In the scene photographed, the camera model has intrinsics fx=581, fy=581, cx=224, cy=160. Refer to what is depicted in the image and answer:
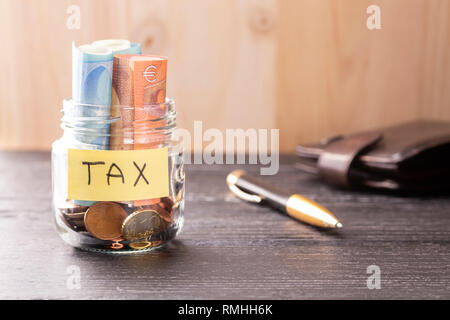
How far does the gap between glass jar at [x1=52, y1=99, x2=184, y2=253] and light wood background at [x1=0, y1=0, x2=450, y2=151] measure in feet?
2.09

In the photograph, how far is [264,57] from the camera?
1.27 meters

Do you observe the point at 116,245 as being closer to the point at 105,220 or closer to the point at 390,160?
the point at 105,220

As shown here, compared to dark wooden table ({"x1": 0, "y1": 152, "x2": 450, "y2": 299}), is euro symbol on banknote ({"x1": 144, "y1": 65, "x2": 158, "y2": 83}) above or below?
above

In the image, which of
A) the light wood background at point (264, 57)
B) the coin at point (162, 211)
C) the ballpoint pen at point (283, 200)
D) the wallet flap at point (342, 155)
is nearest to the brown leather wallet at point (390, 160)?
the wallet flap at point (342, 155)

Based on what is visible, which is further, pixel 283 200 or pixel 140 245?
pixel 283 200

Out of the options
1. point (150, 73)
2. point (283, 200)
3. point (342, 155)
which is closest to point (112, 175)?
point (150, 73)

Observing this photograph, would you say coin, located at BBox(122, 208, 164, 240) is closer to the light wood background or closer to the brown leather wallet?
the brown leather wallet

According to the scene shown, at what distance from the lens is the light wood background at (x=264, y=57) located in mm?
1255

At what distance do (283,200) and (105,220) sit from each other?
291mm

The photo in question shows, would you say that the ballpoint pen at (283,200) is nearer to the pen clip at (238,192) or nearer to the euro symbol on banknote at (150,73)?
the pen clip at (238,192)

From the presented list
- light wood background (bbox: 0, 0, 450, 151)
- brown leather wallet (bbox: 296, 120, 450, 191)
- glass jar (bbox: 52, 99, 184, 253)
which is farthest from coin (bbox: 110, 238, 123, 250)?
light wood background (bbox: 0, 0, 450, 151)

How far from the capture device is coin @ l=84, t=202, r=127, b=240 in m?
0.63
